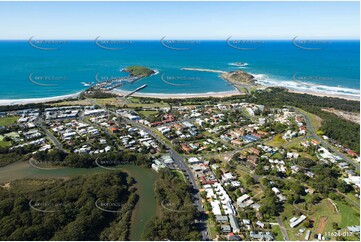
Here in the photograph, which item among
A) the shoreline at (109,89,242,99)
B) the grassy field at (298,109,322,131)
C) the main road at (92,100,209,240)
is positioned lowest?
the shoreline at (109,89,242,99)

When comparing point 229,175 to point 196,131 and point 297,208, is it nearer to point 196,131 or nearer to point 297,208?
point 297,208

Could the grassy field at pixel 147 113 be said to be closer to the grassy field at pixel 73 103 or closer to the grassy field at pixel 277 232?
the grassy field at pixel 73 103

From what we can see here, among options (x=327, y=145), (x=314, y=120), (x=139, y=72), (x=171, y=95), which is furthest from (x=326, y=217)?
(x=139, y=72)

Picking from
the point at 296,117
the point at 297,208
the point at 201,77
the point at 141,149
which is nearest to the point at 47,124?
the point at 141,149

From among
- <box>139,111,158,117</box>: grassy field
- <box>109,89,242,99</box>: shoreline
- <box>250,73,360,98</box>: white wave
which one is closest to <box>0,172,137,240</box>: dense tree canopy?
<box>139,111,158,117</box>: grassy field

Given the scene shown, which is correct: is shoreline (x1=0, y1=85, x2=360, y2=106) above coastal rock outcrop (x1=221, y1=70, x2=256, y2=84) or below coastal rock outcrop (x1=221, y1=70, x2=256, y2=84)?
below

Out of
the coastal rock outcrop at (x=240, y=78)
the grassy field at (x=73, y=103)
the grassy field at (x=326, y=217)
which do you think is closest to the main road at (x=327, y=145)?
the grassy field at (x=326, y=217)

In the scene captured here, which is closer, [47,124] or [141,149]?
[141,149]

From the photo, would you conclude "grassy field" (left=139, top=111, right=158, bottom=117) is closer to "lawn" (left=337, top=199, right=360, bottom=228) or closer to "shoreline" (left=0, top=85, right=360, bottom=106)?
"shoreline" (left=0, top=85, right=360, bottom=106)
